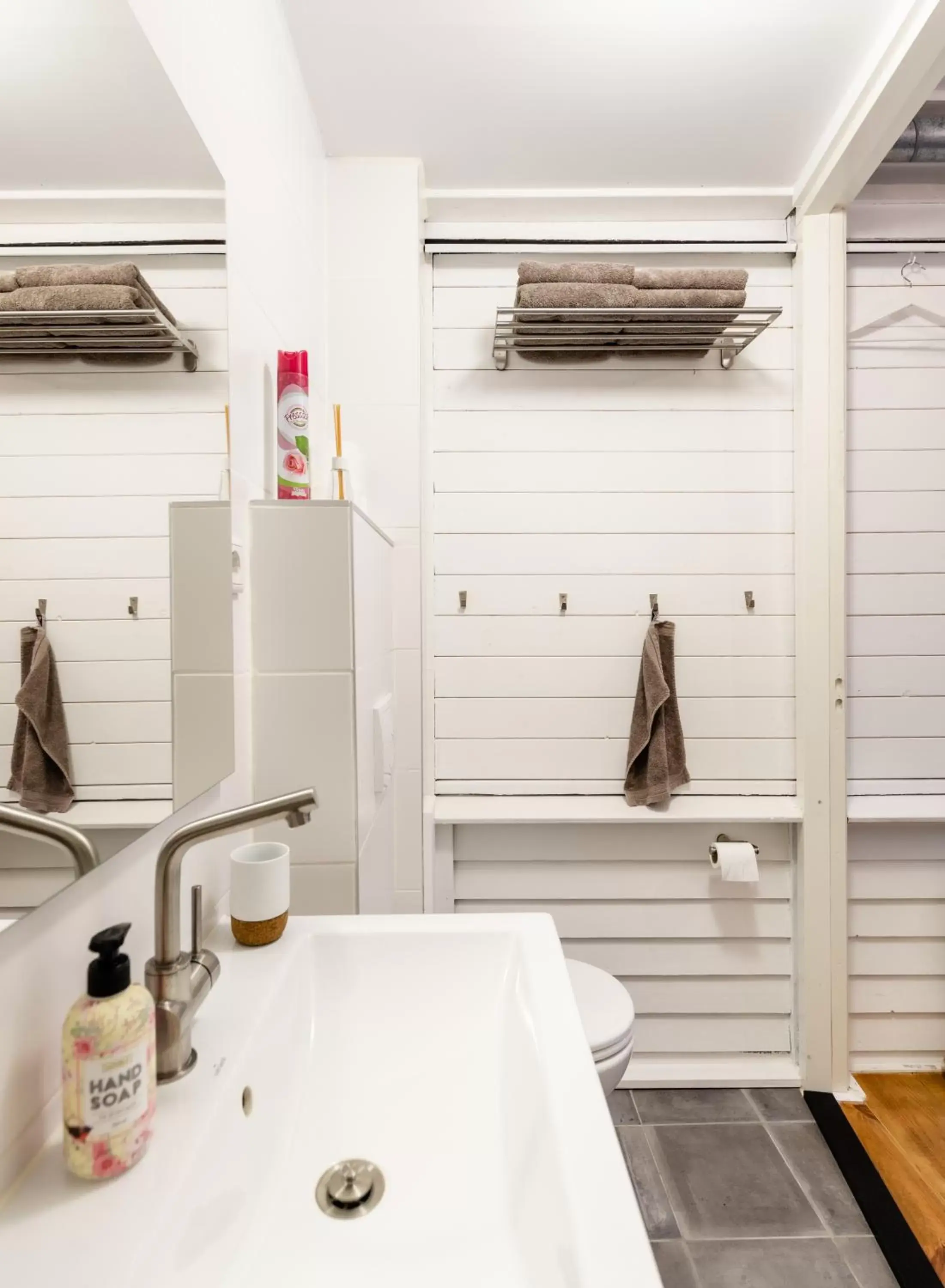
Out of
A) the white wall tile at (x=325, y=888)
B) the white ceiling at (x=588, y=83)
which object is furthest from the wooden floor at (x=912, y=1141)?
the white ceiling at (x=588, y=83)

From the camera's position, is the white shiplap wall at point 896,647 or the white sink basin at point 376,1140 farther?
the white shiplap wall at point 896,647

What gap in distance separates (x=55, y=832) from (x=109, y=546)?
27 centimetres

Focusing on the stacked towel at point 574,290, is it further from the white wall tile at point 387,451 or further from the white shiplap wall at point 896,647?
the white shiplap wall at point 896,647

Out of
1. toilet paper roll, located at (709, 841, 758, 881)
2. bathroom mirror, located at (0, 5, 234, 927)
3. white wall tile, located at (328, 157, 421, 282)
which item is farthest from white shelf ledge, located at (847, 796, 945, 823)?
white wall tile, located at (328, 157, 421, 282)

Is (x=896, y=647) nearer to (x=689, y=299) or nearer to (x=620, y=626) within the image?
(x=620, y=626)

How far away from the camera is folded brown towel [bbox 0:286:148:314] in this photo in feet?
1.87

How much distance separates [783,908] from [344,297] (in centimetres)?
200

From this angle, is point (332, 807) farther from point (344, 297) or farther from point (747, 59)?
point (747, 59)

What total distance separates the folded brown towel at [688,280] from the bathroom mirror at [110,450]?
1.09 metres

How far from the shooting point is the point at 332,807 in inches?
47.9

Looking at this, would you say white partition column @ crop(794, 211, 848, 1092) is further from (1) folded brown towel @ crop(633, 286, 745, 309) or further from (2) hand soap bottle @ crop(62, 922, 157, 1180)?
(2) hand soap bottle @ crop(62, 922, 157, 1180)

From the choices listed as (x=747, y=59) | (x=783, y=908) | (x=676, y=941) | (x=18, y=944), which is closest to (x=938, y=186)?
(x=747, y=59)

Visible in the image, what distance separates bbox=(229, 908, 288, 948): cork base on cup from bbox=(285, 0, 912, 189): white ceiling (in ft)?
5.27

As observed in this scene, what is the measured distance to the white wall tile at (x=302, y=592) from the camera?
1184 millimetres
